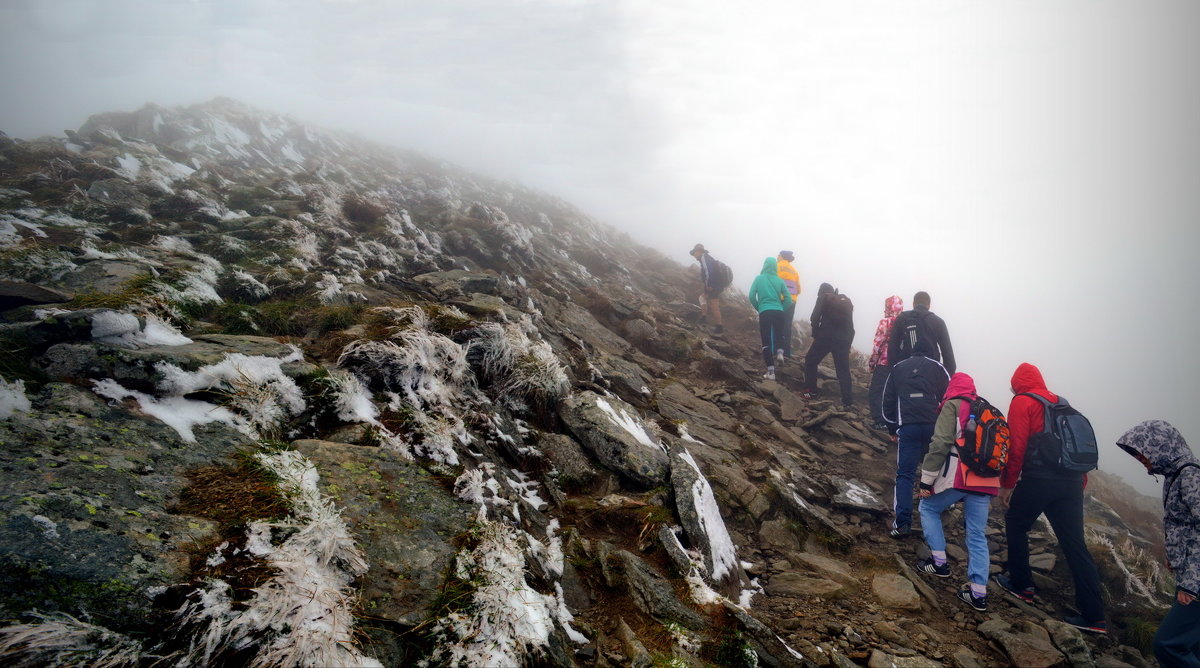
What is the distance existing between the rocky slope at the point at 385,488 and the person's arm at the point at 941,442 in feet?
5.00

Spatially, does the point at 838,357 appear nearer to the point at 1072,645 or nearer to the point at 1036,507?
the point at 1036,507

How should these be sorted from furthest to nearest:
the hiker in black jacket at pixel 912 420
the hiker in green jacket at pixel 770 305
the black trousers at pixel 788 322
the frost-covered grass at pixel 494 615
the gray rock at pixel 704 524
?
the black trousers at pixel 788 322, the hiker in green jacket at pixel 770 305, the hiker in black jacket at pixel 912 420, the gray rock at pixel 704 524, the frost-covered grass at pixel 494 615

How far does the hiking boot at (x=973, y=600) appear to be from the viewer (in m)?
6.18

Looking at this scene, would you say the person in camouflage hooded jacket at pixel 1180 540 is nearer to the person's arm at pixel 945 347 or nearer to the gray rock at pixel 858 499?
the gray rock at pixel 858 499

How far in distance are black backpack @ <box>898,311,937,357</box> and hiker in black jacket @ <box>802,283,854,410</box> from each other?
247cm

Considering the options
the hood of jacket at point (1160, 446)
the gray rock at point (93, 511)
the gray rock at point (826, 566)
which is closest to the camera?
the gray rock at point (93, 511)

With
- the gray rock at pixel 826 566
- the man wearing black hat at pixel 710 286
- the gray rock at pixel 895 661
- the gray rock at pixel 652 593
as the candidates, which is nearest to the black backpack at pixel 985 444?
the gray rock at pixel 826 566

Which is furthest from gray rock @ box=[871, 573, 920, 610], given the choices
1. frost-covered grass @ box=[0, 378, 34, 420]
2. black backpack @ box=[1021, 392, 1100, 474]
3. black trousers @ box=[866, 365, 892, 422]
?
frost-covered grass @ box=[0, 378, 34, 420]

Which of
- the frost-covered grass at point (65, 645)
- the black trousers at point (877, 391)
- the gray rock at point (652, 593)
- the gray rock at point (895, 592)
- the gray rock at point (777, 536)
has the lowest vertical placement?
the gray rock at point (777, 536)

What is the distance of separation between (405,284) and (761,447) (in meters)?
8.87

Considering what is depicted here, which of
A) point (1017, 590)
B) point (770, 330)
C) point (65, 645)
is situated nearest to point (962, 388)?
point (1017, 590)

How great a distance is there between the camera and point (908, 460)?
25.8 ft

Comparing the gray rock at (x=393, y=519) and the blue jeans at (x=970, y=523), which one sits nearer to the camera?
the gray rock at (x=393, y=519)

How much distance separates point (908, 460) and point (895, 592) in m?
2.80
